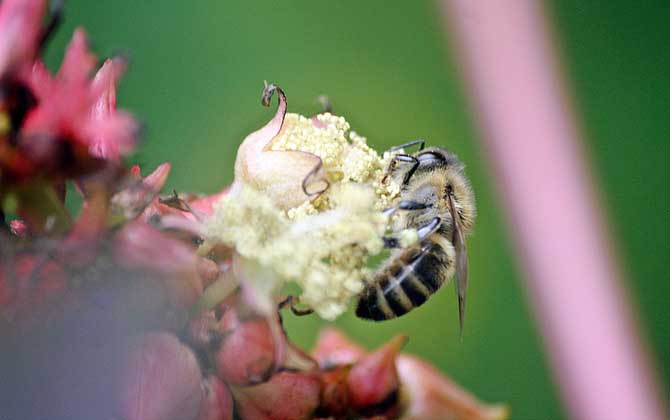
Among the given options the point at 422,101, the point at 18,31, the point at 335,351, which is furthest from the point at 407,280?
the point at 422,101

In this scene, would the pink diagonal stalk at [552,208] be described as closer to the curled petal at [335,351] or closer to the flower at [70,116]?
the curled petal at [335,351]

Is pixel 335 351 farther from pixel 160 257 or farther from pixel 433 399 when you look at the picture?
pixel 160 257

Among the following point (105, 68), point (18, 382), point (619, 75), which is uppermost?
point (105, 68)

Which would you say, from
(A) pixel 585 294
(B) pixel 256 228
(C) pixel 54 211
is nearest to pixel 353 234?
(B) pixel 256 228

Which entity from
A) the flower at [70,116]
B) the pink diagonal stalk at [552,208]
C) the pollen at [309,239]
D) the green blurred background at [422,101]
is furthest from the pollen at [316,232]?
the pink diagonal stalk at [552,208]

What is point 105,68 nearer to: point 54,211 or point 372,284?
point 54,211

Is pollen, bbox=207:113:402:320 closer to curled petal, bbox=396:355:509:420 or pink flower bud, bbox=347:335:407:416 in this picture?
pink flower bud, bbox=347:335:407:416

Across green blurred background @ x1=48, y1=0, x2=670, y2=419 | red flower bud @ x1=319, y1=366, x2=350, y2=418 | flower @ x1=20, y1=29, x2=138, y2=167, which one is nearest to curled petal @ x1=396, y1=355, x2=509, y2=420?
red flower bud @ x1=319, y1=366, x2=350, y2=418

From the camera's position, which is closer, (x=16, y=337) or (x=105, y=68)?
(x=16, y=337)
